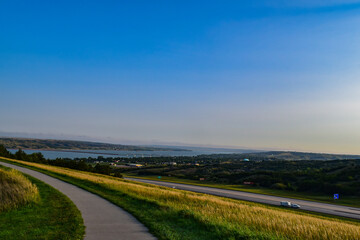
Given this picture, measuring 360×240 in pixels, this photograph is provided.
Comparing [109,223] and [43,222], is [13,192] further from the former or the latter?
[109,223]

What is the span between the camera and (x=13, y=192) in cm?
1212

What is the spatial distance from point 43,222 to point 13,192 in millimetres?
4092

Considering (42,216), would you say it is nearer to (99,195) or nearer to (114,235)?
(114,235)

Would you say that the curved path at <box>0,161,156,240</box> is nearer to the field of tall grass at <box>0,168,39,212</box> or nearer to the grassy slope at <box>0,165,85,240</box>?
the grassy slope at <box>0,165,85,240</box>

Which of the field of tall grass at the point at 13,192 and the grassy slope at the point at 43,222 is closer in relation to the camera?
the grassy slope at the point at 43,222

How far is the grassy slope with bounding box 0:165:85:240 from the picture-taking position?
7727mm

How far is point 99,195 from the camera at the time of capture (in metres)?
15.9

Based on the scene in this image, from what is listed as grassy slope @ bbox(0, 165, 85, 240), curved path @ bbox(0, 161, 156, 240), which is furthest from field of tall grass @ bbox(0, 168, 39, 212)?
curved path @ bbox(0, 161, 156, 240)

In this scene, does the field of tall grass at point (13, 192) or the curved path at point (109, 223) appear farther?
the field of tall grass at point (13, 192)

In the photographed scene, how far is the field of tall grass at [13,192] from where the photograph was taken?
1148 cm

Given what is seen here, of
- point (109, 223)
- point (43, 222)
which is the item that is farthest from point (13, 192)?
point (109, 223)

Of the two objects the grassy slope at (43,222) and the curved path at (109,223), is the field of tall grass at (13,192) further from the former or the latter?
the curved path at (109,223)

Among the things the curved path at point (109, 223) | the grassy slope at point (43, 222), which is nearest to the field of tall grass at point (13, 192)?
the grassy slope at point (43, 222)

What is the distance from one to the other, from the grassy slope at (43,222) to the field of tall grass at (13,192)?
14.3 inches
